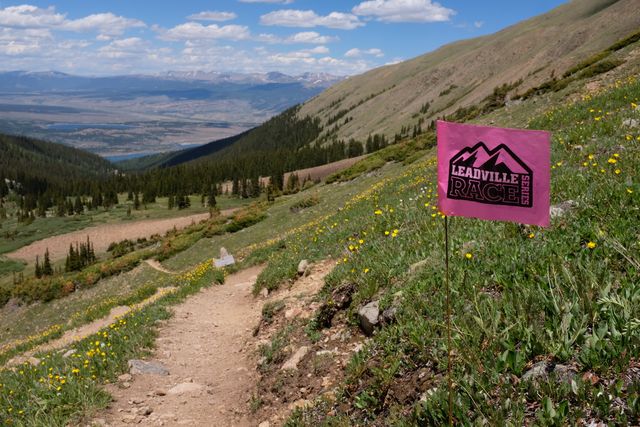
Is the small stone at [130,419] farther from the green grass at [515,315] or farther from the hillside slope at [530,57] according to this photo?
the hillside slope at [530,57]

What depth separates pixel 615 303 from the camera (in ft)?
15.5

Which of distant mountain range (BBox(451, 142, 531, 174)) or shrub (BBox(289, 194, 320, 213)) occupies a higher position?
distant mountain range (BBox(451, 142, 531, 174))

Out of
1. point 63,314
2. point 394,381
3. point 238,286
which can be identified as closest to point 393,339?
point 394,381

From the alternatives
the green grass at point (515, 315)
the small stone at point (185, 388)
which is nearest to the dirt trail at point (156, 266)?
the small stone at point (185, 388)

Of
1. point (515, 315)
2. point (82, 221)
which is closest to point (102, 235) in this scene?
point (82, 221)

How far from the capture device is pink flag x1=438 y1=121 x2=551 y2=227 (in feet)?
15.3

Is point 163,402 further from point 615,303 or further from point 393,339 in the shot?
point 615,303

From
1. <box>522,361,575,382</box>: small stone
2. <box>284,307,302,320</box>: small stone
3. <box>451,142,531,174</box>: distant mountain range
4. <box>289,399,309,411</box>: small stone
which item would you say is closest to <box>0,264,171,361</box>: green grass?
<box>284,307,302,320</box>: small stone

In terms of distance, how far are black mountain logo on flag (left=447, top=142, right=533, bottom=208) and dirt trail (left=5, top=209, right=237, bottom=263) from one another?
91.7 m

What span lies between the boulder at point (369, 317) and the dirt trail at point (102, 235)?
88.5 meters

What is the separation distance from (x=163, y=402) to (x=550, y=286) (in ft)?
23.8

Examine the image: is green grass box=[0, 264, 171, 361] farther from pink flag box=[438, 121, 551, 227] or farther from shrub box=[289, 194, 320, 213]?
pink flag box=[438, 121, 551, 227]

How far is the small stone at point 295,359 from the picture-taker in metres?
8.38

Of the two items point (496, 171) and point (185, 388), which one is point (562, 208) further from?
point (185, 388)
